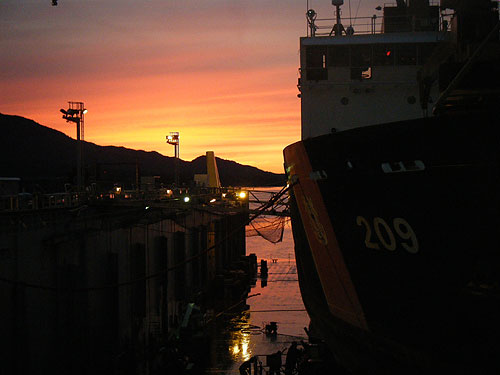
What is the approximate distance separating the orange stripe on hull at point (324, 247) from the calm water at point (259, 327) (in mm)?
9639

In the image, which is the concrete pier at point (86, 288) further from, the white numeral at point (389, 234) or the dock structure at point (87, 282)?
the white numeral at point (389, 234)

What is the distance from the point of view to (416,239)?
27.6 feet

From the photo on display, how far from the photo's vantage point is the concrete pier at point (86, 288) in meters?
13.5

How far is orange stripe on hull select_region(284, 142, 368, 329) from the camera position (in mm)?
10406

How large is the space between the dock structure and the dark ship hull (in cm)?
450

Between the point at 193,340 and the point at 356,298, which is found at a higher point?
the point at 356,298

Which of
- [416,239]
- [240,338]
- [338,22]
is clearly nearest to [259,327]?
[240,338]

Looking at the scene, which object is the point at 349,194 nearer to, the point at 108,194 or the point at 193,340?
the point at 193,340

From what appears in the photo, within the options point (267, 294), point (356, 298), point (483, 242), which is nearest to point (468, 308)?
point (483, 242)

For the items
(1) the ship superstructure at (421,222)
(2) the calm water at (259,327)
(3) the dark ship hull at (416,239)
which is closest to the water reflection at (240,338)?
(2) the calm water at (259,327)

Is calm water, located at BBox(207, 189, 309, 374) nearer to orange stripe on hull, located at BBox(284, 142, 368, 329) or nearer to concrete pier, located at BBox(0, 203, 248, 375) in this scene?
concrete pier, located at BBox(0, 203, 248, 375)

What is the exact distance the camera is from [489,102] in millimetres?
9078

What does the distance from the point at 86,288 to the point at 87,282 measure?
2063 millimetres

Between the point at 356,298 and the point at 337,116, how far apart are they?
8.60 meters
